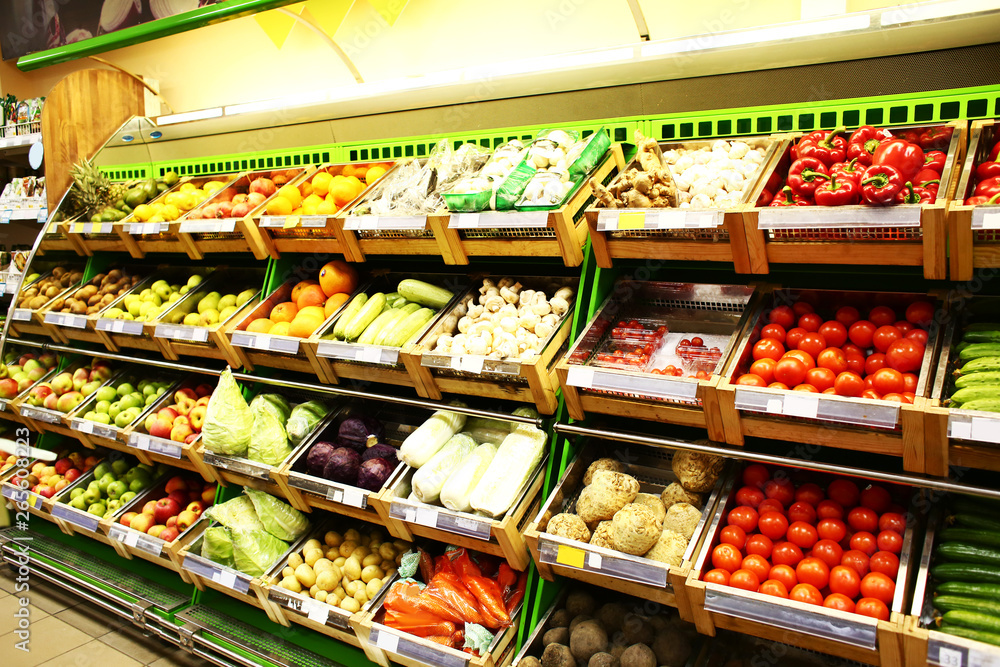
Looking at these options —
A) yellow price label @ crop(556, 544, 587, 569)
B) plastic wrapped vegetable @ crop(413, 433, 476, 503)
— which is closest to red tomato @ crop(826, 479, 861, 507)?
yellow price label @ crop(556, 544, 587, 569)

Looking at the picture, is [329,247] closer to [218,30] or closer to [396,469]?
[396,469]

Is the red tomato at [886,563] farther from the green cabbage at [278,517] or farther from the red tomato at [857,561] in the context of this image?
the green cabbage at [278,517]

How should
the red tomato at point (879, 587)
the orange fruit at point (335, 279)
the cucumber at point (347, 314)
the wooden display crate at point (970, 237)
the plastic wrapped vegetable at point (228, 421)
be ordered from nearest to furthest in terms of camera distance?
the wooden display crate at point (970, 237) < the red tomato at point (879, 587) < the cucumber at point (347, 314) < the plastic wrapped vegetable at point (228, 421) < the orange fruit at point (335, 279)

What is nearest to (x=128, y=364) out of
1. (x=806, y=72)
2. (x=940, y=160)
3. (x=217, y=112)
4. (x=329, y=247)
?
(x=217, y=112)

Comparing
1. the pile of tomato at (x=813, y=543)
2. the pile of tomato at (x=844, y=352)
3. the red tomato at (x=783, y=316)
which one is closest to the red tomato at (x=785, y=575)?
the pile of tomato at (x=813, y=543)

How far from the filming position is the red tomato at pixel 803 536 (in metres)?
1.85

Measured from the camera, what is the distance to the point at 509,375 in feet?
7.06

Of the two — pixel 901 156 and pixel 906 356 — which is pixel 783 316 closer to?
pixel 906 356

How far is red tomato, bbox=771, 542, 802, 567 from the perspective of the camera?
1.81m

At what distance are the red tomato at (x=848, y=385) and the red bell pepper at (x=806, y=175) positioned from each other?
0.53 meters

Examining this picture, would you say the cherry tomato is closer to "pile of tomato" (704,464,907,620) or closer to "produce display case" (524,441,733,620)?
"pile of tomato" (704,464,907,620)

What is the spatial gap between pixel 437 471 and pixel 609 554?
757 mm

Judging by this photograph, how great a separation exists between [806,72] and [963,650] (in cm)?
174

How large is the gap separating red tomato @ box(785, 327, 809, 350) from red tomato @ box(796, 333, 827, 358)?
0.4 inches
